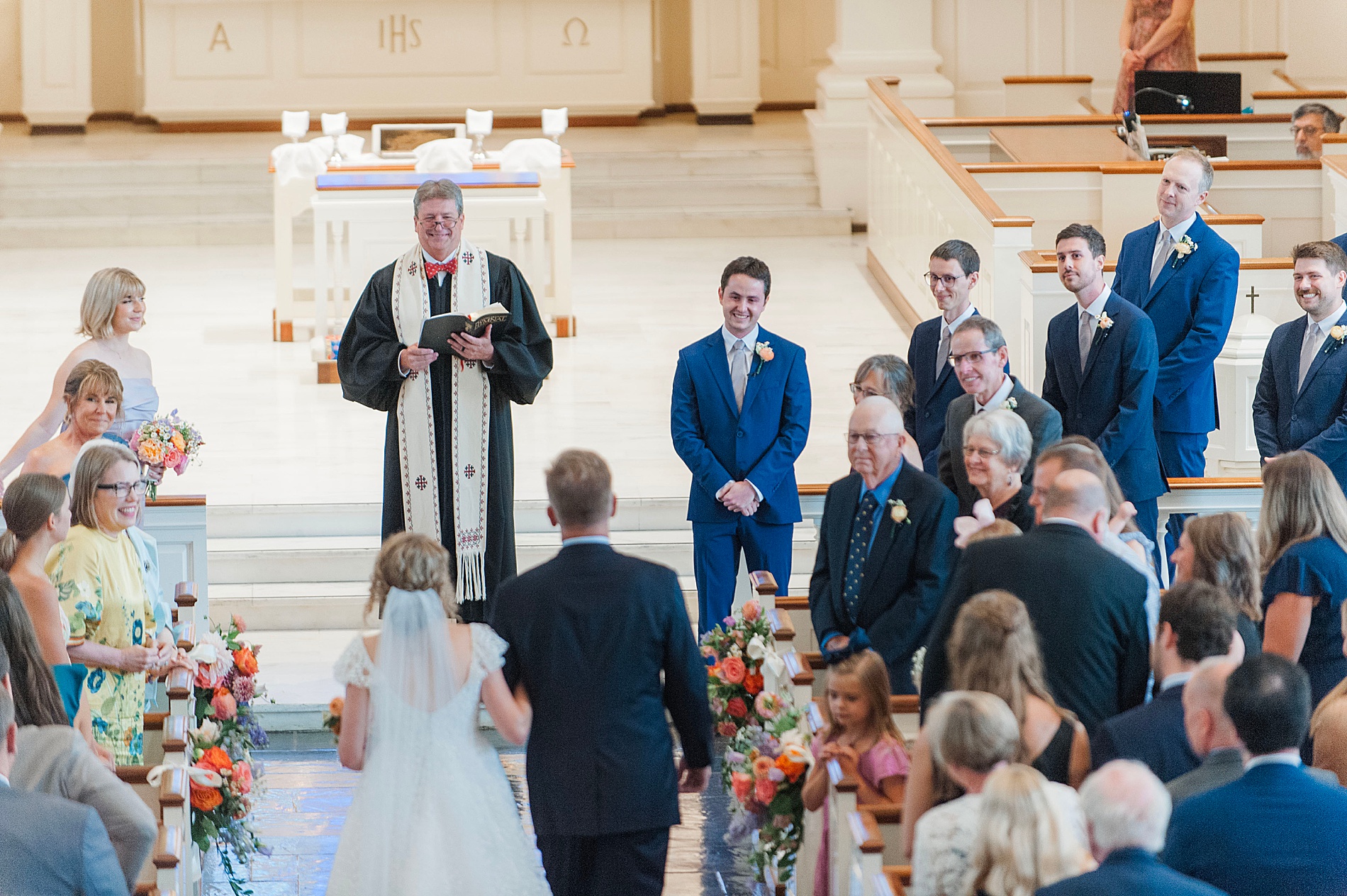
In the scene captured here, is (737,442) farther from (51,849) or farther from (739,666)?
(51,849)

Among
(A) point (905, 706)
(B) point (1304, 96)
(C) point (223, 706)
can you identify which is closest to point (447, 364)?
(C) point (223, 706)

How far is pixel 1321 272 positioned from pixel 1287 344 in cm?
28

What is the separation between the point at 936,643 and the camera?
387 cm

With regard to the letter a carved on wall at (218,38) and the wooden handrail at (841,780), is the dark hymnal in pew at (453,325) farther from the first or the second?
the letter a carved on wall at (218,38)

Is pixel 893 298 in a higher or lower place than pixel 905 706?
higher

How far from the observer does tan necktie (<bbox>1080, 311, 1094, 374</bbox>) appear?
621cm

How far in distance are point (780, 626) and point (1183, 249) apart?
253 centimetres

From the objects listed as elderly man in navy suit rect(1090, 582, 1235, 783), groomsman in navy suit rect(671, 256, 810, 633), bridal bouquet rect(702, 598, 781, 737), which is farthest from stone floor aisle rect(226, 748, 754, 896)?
elderly man in navy suit rect(1090, 582, 1235, 783)

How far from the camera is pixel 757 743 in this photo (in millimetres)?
4848

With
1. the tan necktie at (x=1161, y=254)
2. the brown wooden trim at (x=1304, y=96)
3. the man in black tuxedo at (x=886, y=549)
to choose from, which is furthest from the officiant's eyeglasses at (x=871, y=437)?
the brown wooden trim at (x=1304, y=96)

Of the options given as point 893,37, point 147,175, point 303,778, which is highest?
point 893,37

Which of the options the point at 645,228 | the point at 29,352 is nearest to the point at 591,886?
the point at 29,352

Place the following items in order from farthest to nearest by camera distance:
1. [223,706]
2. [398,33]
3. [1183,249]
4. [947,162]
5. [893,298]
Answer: [398,33] < [893,298] < [947,162] < [1183,249] < [223,706]

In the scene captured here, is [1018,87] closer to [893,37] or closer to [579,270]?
[893,37]
